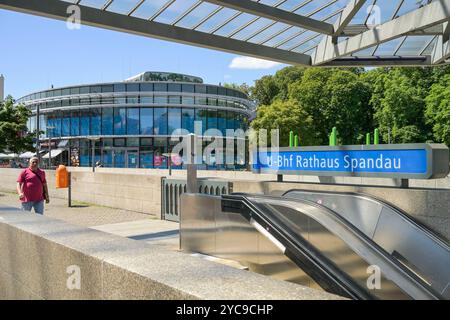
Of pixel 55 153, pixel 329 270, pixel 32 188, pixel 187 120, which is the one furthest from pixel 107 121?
pixel 329 270

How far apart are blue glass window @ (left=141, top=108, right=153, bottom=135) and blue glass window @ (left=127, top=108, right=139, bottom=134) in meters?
0.61

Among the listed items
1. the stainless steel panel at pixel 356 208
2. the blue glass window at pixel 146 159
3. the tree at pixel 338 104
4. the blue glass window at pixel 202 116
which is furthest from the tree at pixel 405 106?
the stainless steel panel at pixel 356 208

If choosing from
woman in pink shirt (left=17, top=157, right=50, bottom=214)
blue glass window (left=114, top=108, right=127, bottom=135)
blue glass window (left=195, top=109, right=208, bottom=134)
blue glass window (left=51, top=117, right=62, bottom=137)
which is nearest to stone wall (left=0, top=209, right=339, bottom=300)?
woman in pink shirt (left=17, top=157, right=50, bottom=214)

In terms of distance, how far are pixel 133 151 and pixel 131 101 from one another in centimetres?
536

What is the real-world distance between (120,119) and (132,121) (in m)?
1.37

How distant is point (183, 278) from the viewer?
2.37 metres

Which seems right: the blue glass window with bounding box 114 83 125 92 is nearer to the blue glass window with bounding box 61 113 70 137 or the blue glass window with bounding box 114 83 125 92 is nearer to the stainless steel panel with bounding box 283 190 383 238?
the blue glass window with bounding box 61 113 70 137

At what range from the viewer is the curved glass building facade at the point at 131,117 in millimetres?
47812

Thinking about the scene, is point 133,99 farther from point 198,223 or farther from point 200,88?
point 198,223

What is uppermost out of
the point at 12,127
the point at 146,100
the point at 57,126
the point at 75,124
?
the point at 146,100

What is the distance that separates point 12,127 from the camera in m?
28.9

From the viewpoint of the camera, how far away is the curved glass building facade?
47812 mm

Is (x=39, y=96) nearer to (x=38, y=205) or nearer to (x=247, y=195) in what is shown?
(x=38, y=205)

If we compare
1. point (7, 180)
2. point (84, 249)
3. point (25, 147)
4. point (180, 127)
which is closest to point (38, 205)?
point (84, 249)
